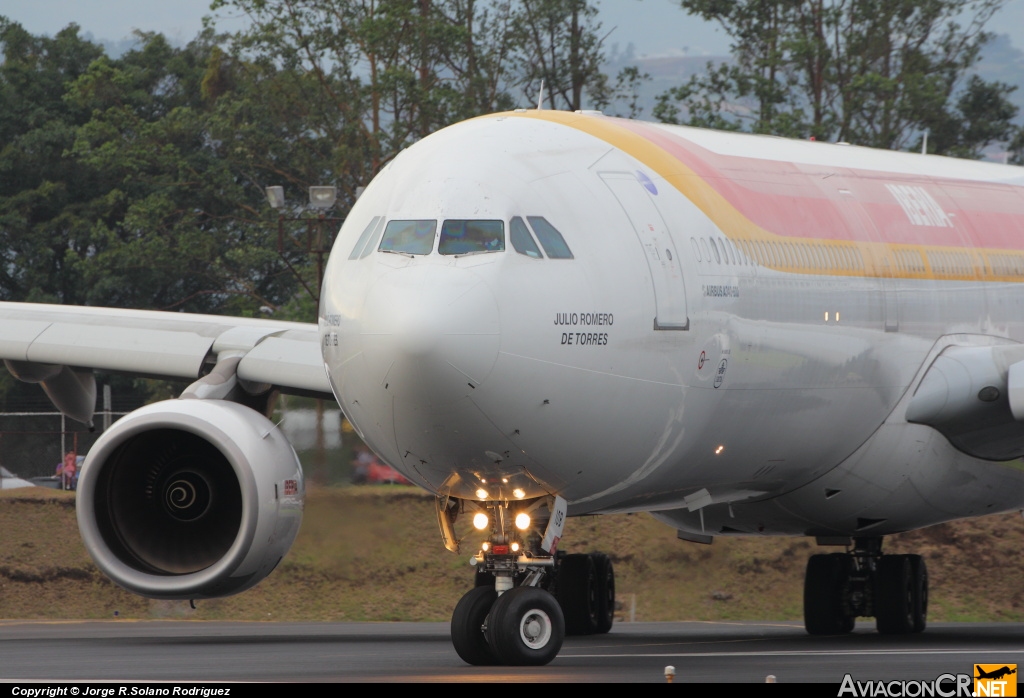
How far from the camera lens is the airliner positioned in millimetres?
11883

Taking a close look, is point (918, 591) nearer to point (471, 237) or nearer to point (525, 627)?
point (525, 627)

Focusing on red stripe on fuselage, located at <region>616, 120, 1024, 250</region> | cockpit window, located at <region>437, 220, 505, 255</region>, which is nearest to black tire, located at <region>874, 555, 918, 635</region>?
red stripe on fuselage, located at <region>616, 120, 1024, 250</region>

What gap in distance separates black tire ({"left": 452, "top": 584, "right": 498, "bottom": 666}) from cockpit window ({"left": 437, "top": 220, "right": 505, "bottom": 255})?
249 cm

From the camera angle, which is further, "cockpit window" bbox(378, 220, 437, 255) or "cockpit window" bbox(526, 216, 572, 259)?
"cockpit window" bbox(526, 216, 572, 259)

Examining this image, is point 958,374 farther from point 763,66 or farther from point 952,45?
point 952,45

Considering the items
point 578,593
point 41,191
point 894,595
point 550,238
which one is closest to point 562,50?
point 41,191

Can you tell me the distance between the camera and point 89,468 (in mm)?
15680

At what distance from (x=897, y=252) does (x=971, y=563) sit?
37.5 feet

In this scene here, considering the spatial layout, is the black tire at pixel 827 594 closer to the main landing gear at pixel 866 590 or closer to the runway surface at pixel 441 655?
the main landing gear at pixel 866 590

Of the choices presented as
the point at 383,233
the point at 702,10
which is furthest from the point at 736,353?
the point at 702,10

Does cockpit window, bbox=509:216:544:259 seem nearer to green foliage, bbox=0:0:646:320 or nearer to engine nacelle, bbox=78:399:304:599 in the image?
engine nacelle, bbox=78:399:304:599

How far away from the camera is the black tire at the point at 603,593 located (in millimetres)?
18672

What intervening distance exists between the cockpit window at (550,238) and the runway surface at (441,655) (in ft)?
9.05

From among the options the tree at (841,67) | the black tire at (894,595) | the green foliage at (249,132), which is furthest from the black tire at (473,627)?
the tree at (841,67)
